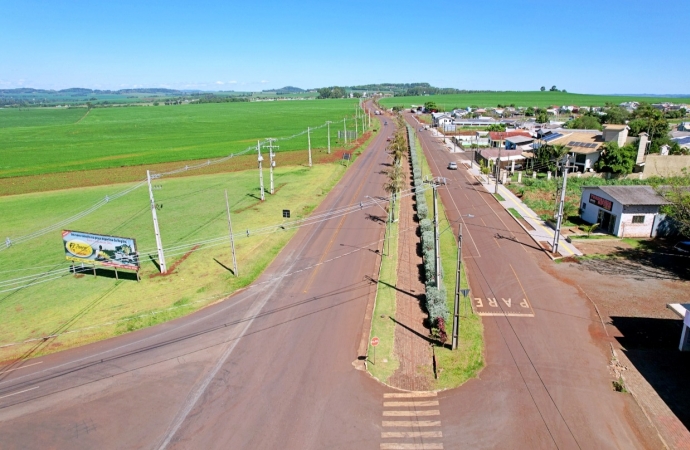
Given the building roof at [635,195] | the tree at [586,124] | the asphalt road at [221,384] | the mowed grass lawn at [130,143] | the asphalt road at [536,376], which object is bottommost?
the asphalt road at [221,384]

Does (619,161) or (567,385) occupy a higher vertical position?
(619,161)

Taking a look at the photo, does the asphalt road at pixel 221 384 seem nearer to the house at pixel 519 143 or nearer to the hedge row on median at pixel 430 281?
the hedge row on median at pixel 430 281

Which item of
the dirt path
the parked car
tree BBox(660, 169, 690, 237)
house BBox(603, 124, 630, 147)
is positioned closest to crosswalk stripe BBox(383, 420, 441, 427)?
the dirt path

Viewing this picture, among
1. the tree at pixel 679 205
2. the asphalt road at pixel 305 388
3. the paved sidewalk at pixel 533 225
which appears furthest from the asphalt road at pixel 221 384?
the tree at pixel 679 205

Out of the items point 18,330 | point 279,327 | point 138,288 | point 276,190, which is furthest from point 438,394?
point 276,190

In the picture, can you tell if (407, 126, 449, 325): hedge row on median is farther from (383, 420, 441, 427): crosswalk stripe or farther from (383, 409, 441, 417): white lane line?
(383, 420, 441, 427): crosswalk stripe

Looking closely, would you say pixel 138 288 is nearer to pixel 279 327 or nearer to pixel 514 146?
pixel 279 327

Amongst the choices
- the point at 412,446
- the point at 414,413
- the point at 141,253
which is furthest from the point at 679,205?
the point at 141,253
